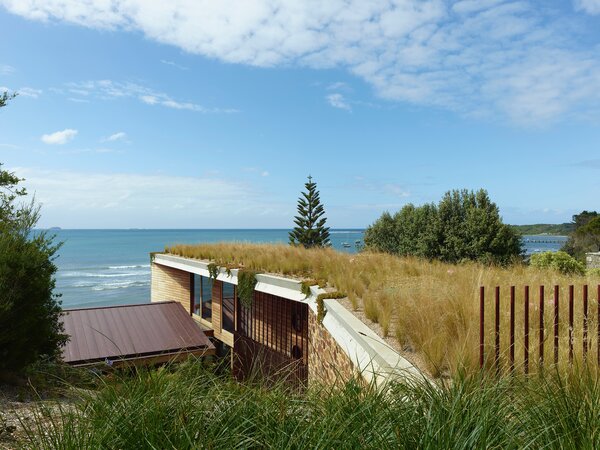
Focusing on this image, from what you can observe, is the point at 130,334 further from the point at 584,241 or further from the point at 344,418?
the point at 584,241

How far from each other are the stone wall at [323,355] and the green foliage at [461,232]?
37.4ft

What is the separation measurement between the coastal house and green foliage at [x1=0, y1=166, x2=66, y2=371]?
2842 mm

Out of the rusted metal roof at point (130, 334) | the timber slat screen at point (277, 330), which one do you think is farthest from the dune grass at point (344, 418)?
the rusted metal roof at point (130, 334)

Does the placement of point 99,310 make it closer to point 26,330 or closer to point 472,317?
point 26,330

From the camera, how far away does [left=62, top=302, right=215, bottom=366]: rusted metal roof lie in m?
9.75

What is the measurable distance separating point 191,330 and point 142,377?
31.7 ft

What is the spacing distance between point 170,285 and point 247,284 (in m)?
9.27

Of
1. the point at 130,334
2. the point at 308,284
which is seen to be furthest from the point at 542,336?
the point at 130,334

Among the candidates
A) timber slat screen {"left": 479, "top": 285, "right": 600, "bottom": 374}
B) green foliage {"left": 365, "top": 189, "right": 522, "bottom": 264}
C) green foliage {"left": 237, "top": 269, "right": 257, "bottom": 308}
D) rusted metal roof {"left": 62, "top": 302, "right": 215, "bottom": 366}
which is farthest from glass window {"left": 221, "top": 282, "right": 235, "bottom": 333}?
timber slat screen {"left": 479, "top": 285, "right": 600, "bottom": 374}

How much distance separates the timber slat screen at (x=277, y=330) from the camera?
9.86 meters

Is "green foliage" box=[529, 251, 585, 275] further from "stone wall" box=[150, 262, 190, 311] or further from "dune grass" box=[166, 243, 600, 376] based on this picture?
"stone wall" box=[150, 262, 190, 311]

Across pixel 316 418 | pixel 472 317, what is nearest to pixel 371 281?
pixel 472 317

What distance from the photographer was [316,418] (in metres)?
2.04

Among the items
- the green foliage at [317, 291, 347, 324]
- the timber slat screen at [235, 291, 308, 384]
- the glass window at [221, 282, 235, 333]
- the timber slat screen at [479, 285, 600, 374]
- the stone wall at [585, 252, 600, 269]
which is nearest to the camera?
the timber slat screen at [479, 285, 600, 374]
